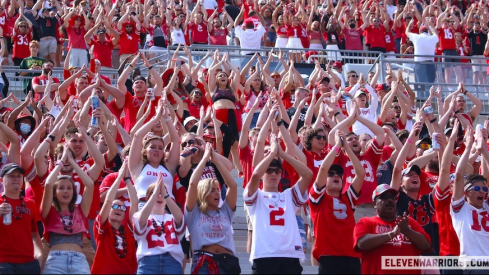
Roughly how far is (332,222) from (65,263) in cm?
252

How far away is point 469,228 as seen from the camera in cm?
943

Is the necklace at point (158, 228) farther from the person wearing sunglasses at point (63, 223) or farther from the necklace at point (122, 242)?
the person wearing sunglasses at point (63, 223)

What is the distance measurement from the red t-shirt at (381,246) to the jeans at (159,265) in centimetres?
166

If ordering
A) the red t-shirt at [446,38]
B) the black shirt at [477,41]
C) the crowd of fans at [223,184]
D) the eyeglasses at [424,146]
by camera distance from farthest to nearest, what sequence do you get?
the black shirt at [477,41], the red t-shirt at [446,38], the eyeglasses at [424,146], the crowd of fans at [223,184]

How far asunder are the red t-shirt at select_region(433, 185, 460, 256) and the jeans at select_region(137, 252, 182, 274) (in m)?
2.79

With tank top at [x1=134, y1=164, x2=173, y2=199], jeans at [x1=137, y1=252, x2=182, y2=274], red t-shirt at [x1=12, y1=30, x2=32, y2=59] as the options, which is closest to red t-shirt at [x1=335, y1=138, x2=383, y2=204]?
tank top at [x1=134, y1=164, x2=173, y2=199]

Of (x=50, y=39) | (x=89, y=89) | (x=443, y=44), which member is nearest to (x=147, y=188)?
(x=89, y=89)

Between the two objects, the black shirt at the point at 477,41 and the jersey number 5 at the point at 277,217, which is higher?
the black shirt at the point at 477,41

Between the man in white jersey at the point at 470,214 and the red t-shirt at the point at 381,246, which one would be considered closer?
the red t-shirt at the point at 381,246

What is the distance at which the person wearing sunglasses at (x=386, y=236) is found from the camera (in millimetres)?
8242

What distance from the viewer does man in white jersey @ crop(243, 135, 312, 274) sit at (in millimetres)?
8742

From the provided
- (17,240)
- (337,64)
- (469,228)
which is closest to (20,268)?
(17,240)

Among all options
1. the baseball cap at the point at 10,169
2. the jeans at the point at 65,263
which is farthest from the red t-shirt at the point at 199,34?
the jeans at the point at 65,263

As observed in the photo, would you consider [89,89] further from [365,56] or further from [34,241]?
[365,56]
